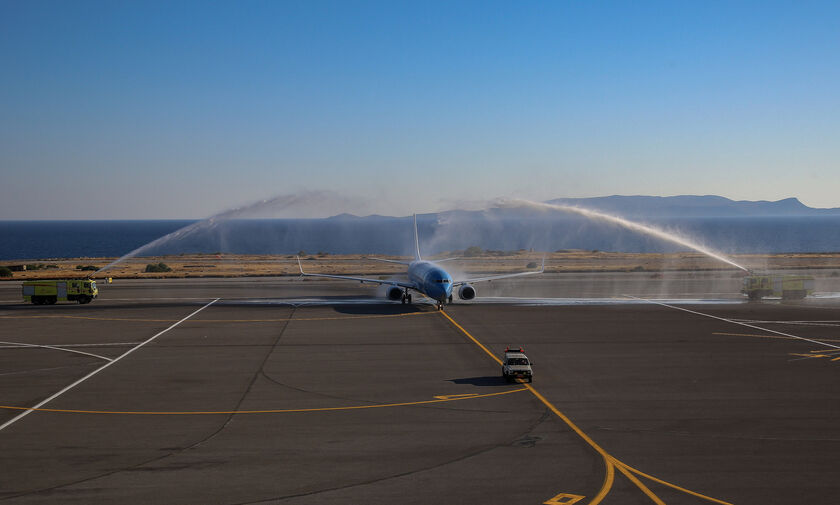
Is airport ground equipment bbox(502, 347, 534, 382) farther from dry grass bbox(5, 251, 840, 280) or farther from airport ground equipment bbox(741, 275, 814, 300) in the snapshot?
dry grass bbox(5, 251, 840, 280)

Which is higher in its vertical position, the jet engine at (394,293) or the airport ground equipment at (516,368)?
the jet engine at (394,293)

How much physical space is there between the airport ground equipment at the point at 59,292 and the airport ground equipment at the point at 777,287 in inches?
2741

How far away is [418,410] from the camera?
27.4 m

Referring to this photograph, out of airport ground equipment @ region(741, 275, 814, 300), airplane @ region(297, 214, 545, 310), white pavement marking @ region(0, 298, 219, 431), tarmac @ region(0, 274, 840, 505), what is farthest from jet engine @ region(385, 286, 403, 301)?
airport ground equipment @ region(741, 275, 814, 300)

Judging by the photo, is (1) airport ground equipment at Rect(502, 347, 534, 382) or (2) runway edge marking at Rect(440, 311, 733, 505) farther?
(1) airport ground equipment at Rect(502, 347, 534, 382)

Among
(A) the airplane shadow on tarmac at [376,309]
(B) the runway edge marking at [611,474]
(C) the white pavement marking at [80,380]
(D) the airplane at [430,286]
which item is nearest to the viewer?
(B) the runway edge marking at [611,474]

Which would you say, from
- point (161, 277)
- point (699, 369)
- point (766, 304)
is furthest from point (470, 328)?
point (161, 277)

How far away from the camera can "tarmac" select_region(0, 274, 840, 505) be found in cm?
1903

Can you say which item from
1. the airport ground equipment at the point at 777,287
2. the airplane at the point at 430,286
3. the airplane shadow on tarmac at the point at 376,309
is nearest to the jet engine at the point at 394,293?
the airplane at the point at 430,286

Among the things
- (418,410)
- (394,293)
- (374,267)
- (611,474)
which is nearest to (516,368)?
(418,410)

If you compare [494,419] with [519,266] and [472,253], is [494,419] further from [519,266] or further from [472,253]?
[472,253]

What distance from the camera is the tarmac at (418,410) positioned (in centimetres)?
1903

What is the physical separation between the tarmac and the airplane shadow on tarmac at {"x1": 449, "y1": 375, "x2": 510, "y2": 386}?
0.52ft

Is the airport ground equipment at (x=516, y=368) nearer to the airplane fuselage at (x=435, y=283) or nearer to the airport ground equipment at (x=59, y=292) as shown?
the airplane fuselage at (x=435, y=283)
